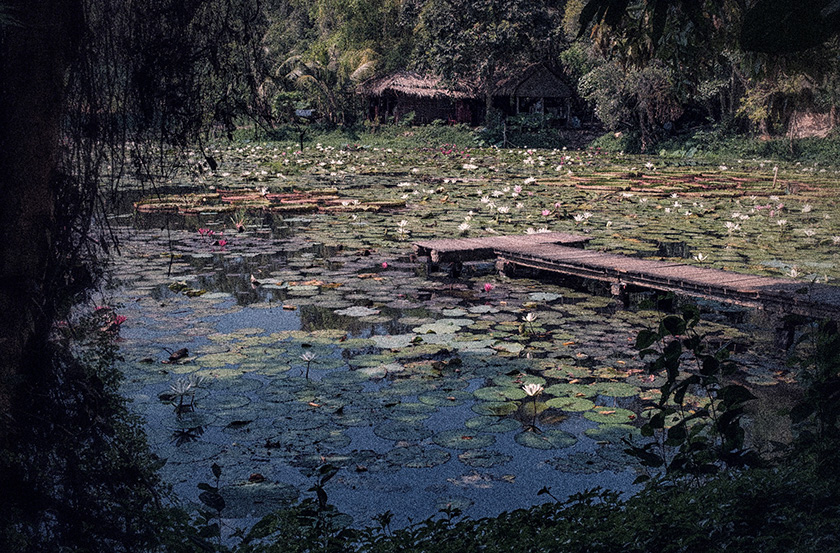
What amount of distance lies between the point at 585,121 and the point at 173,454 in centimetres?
3422

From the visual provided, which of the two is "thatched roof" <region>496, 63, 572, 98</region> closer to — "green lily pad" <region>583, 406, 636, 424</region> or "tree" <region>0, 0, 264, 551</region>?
"green lily pad" <region>583, 406, 636, 424</region>

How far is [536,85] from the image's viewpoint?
3209 centimetres

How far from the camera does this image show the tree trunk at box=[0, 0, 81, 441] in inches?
104

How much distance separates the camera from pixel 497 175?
17422 mm

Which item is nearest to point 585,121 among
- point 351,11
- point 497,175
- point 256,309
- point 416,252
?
point 351,11

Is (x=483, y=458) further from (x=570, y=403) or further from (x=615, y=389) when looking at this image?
(x=615, y=389)

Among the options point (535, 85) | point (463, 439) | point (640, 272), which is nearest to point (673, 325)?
point (463, 439)

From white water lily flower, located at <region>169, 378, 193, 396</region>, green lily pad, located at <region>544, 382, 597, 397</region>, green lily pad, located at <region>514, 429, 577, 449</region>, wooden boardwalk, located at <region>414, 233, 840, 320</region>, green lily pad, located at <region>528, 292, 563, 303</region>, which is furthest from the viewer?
green lily pad, located at <region>528, 292, 563, 303</region>

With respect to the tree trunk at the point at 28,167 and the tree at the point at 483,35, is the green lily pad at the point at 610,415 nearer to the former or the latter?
the tree trunk at the point at 28,167

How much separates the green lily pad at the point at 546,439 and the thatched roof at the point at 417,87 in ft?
95.7

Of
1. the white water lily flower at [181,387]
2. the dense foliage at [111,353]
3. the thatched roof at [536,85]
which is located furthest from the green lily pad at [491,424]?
the thatched roof at [536,85]

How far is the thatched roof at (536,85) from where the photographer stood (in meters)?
31.9

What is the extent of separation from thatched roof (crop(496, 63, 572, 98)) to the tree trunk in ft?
99.2

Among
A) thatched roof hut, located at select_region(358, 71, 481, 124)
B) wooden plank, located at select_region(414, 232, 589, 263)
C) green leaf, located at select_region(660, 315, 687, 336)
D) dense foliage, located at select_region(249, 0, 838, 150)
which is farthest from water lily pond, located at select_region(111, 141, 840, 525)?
thatched roof hut, located at select_region(358, 71, 481, 124)
